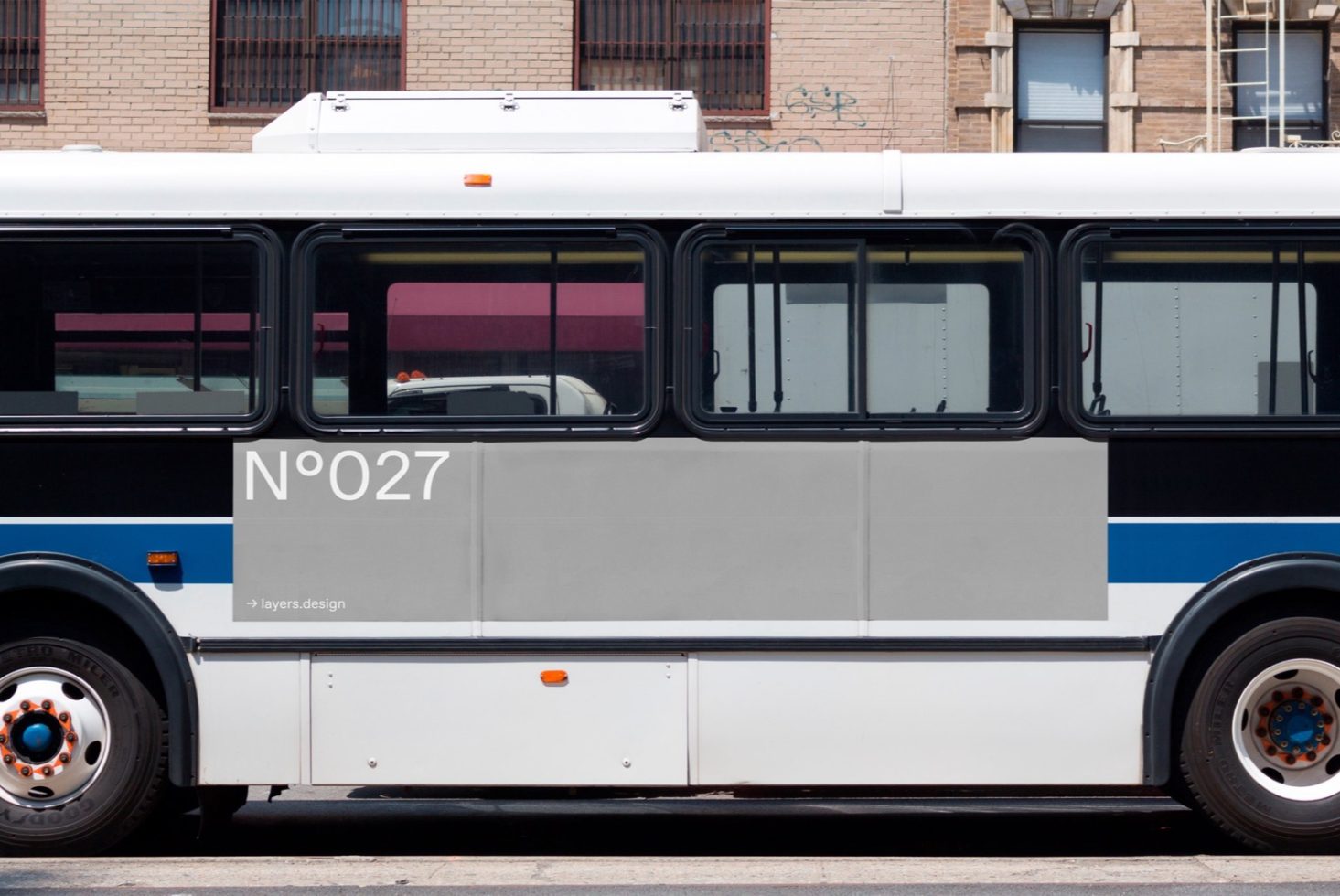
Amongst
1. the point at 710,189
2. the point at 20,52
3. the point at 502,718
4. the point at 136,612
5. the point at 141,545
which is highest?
the point at 20,52

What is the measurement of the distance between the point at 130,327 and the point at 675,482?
2304mm

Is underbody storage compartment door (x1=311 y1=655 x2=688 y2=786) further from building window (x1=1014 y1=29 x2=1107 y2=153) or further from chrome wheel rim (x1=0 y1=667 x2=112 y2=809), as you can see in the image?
building window (x1=1014 y1=29 x2=1107 y2=153)

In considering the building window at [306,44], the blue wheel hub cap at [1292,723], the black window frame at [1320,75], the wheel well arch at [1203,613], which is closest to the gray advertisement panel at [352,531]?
the wheel well arch at [1203,613]

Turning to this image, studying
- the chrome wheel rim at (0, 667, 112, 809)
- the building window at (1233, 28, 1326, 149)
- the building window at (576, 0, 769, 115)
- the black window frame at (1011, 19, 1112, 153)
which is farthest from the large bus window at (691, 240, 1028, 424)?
the building window at (1233, 28, 1326, 149)

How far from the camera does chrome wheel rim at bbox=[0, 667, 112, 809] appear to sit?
680cm

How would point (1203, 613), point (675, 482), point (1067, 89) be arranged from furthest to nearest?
point (1067, 89)
point (675, 482)
point (1203, 613)

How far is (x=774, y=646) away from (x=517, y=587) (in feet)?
3.49

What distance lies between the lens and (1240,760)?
22.2 feet

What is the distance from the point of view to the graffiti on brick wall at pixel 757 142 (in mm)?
16172

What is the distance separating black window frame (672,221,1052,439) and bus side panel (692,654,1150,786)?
0.91 meters

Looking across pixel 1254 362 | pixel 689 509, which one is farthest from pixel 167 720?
pixel 1254 362

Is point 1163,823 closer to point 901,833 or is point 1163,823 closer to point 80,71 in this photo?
point 901,833

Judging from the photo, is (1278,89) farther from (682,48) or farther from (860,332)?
(860,332)

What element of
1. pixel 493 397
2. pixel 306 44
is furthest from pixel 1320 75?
pixel 493 397
